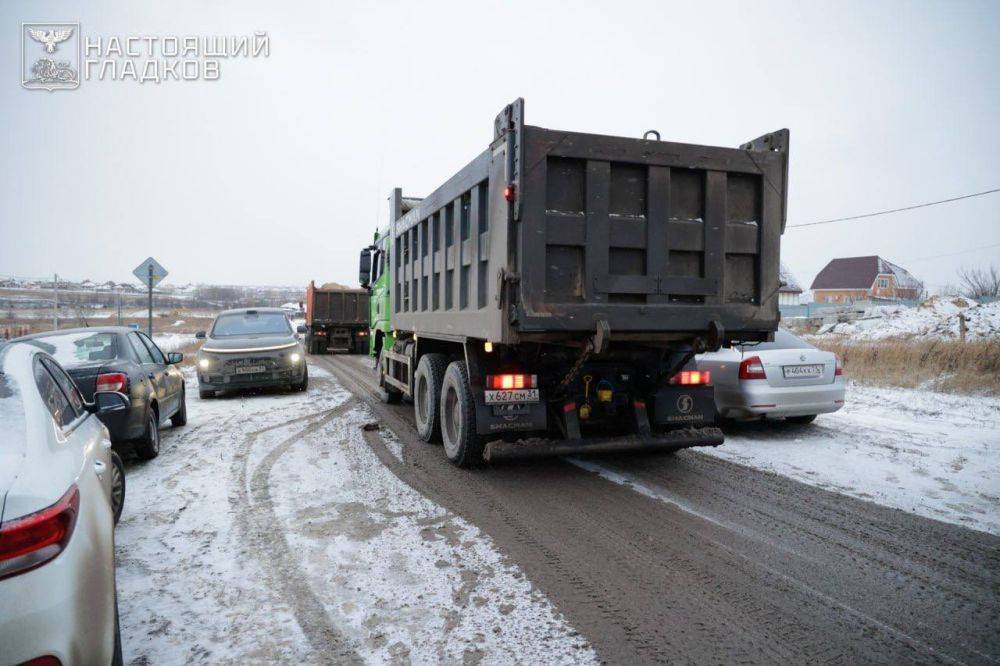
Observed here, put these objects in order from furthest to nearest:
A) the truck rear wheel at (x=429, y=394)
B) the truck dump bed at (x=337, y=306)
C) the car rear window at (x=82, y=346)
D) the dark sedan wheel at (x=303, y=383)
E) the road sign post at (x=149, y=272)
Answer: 1. the truck dump bed at (x=337, y=306)
2. the road sign post at (x=149, y=272)
3. the dark sedan wheel at (x=303, y=383)
4. the truck rear wheel at (x=429, y=394)
5. the car rear window at (x=82, y=346)

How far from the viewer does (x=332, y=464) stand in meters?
6.12

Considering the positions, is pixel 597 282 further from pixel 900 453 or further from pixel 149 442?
pixel 149 442

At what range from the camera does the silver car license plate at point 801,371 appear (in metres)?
7.27

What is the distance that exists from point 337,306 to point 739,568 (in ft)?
75.3

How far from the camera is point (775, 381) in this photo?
722cm

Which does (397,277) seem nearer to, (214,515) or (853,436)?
(214,515)

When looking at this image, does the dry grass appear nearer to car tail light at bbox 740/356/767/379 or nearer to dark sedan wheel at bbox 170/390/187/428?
car tail light at bbox 740/356/767/379

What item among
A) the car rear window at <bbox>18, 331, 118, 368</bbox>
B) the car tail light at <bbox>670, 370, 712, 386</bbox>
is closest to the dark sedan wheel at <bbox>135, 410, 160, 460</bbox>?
the car rear window at <bbox>18, 331, 118, 368</bbox>

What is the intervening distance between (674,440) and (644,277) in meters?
1.68

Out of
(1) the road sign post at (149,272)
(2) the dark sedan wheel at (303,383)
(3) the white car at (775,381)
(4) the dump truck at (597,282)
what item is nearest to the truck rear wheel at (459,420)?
(4) the dump truck at (597,282)

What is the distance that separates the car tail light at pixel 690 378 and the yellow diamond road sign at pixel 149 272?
556 inches

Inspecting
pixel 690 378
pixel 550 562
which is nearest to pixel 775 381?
pixel 690 378

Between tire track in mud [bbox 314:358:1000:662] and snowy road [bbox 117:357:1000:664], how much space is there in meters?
0.01

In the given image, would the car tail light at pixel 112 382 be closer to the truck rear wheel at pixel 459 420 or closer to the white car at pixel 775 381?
the truck rear wheel at pixel 459 420
